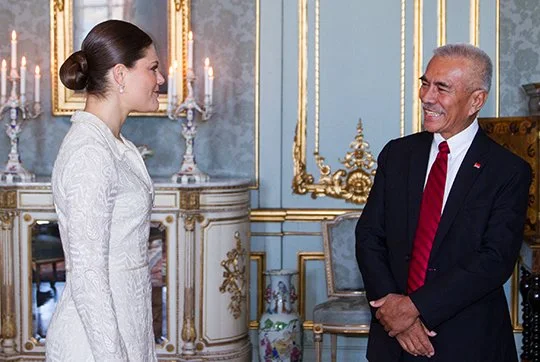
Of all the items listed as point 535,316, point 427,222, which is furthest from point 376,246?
point 535,316

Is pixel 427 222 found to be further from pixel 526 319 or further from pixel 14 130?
pixel 14 130

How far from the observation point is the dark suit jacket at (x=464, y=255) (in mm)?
2801

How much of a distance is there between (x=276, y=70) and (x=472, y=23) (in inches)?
45.6

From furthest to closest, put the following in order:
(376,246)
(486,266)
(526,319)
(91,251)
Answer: (526,319), (376,246), (486,266), (91,251)

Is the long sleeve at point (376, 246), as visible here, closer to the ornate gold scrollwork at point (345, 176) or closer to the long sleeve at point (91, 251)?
the long sleeve at point (91, 251)

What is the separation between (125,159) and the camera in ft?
8.18

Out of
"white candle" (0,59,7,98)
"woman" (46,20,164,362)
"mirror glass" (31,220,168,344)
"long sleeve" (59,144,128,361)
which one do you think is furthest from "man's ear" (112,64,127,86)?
"white candle" (0,59,7,98)

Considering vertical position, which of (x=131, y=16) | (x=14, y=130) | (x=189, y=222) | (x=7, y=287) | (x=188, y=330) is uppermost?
(x=131, y=16)

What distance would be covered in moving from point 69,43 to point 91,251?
3.61m

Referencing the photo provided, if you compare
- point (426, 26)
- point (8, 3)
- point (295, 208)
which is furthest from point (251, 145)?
point (8, 3)

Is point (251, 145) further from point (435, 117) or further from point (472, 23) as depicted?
point (435, 117)

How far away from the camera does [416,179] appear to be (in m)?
3.00

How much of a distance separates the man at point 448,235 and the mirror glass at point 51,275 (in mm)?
2283

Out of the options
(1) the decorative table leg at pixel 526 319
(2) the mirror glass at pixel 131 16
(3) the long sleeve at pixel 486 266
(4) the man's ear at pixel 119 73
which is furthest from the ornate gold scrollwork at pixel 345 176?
(4) the man's ear at pixel 119 73
